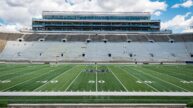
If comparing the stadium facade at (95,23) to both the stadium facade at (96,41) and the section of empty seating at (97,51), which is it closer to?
the stadium facade at (96,41)

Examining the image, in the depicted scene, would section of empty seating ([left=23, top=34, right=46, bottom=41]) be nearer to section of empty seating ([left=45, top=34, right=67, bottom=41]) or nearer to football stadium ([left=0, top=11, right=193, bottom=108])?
football stadium ([left=0, top=11, right=193, bottom=108])

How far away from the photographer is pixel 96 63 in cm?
4781

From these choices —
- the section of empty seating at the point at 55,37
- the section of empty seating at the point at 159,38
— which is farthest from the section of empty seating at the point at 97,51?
the section of empty seating at the point at 55,37

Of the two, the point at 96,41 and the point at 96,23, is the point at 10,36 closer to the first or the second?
the point at 96,41

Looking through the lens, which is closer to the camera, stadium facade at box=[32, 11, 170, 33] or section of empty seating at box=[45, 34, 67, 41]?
section of empty seating at box=[45, 34, 67, 41]

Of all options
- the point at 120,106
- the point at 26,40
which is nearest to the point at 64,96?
the point at 120,106

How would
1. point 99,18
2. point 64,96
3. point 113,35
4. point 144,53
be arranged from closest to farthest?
point 64,96 < point 144,53 < point 113,35 < point 99,18

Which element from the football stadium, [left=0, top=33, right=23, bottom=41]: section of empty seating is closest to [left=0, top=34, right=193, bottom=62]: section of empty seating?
the football stadium

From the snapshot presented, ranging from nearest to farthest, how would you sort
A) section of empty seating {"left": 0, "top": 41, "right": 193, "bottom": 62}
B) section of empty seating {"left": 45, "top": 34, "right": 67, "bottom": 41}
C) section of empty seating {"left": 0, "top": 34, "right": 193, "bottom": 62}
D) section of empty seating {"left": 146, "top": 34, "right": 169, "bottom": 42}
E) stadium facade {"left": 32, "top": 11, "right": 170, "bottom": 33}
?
section of empty seating {"left": 0, "top": 41, "right": 193, "bottom": 62} → section of empty seating {"left": 0, "top": 34, "right": 193, "bottom": 62} → section of empty seating {"left": 146, "top": 34, "right": 169, "bottom": 42} → section of empty seating {"left": 45, "top": 34, "right": 67, "bottom": 41} → stadium facade {"left": 32, "top": 11, "right": 170, "bottom": 33}

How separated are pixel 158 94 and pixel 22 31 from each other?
5556 cm

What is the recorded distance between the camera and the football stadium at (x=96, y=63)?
632 inches

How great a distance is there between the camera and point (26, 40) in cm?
5959

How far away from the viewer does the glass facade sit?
68.4 m

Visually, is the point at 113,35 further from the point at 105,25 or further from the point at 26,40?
the point at 26,40
